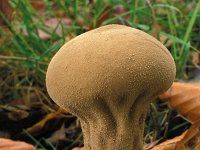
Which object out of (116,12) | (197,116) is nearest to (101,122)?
(197,116)

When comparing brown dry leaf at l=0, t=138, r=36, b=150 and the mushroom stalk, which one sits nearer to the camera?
the mushroom stalk

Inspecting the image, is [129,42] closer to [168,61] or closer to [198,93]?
[168,61]

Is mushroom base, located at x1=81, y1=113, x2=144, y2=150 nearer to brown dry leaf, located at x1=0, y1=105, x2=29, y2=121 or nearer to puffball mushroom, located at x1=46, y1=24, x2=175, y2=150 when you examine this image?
puffball mushroom, located at x1=46, y1=24, x2=175, y2=150

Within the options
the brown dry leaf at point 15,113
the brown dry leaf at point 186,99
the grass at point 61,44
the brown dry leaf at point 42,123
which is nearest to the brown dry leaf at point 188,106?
the brown dry leaf at point 186,99

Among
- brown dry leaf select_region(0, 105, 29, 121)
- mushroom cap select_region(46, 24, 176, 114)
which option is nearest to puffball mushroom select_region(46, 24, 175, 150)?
mushroom cap select_region(46, 24, 176, 114)

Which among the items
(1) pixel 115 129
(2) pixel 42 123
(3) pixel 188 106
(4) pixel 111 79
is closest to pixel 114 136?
(1) pixel 115 129

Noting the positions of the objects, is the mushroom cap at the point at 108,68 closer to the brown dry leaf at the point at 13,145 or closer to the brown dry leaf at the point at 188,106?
the brown dry leaf at the point at 188,106

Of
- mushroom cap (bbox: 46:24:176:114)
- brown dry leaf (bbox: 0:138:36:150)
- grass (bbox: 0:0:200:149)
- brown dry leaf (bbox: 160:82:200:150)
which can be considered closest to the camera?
mushroom cap (bbox: 46:24:176:114)

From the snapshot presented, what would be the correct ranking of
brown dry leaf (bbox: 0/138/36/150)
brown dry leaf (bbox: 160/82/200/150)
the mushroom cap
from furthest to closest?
brown dry leaf (bbox: 0/138/36/150)
brown dry leaf (bbox: 160/82/200/150)
the mushroom cap
